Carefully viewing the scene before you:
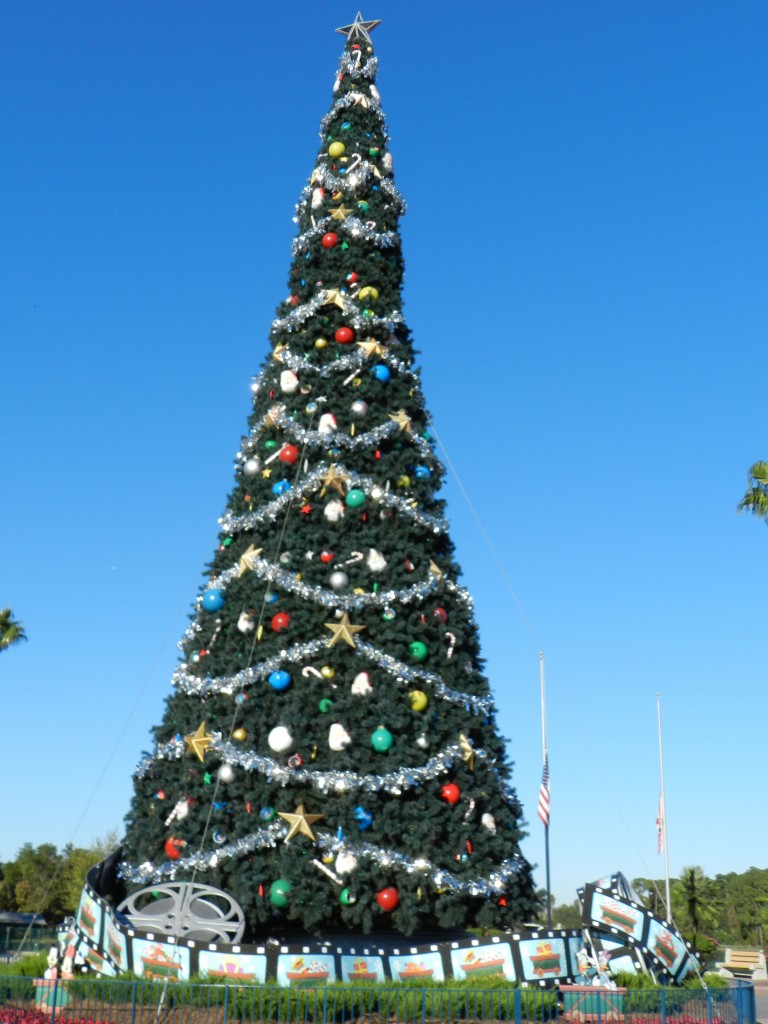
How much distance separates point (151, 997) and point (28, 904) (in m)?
44.9

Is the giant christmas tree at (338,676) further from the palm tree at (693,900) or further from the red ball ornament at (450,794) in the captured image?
the palm tree at (693,900)

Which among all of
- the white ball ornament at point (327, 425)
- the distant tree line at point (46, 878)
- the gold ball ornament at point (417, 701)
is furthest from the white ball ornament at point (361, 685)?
the distant tree line at point (46, 878)

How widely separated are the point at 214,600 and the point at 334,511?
82.5 inches

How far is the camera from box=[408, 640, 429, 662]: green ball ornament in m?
13.4

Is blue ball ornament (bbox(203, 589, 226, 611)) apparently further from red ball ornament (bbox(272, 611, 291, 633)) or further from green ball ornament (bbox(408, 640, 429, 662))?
green ball ornament (bbox(408, 640, 429, 662))

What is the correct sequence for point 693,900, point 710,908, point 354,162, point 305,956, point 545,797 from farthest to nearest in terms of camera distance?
point 710,908, point 693,900, point 545,797, point 354,162, point 305,956

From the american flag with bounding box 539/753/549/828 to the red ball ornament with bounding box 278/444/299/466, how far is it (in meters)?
9.79

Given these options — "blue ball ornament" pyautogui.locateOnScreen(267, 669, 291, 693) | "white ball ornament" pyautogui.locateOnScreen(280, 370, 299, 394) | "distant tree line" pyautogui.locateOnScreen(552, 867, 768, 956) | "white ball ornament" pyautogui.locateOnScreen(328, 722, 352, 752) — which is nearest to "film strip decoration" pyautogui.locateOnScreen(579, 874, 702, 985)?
"white ball ornament" pyautogui.locateOnScreen(328, 722, 352, 752)

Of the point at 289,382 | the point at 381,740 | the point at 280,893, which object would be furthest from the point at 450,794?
the point at 289,382

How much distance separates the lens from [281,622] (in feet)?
44.0

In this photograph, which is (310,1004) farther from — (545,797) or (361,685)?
(545,797)

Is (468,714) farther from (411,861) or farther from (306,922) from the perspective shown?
(306,922)

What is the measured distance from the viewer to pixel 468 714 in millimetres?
13609

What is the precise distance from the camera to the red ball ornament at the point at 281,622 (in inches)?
528
